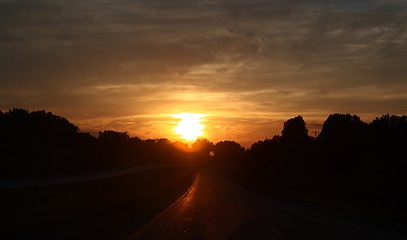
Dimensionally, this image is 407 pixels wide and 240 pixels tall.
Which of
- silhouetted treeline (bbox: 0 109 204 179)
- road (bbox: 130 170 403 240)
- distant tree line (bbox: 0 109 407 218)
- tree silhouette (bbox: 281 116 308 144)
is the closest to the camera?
road (bbox: 130 170 403 240)

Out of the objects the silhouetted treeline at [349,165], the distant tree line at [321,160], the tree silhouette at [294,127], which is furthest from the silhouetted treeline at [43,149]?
the tree silhouette at [294,127]

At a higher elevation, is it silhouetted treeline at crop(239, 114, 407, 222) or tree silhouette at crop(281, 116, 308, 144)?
tree silhouette at crop(281, 116, 308, 144)

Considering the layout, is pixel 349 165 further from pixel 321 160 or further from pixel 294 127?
pixel 294 127

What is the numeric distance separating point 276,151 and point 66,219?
8437cm

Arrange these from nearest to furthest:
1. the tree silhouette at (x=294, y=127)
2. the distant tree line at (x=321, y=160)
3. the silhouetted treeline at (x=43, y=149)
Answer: the distant tree line at (x=321, y=160), the silhouetted treeline at (x=43, y=149), the tree silhouette at (x=294, y=127)

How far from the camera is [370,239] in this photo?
19.0 meters

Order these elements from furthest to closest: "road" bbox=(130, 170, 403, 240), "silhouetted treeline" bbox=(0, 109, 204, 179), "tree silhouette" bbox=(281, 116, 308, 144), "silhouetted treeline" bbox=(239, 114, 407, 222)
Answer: "tree silhouette" bbox=(281, 116, 308, 144) → "silhouetted treeline" bbox=(0, 109, 204, 179) → "silhouetted treeline" bbox=(239, 114, 407, 222) → "road" bbox=(130, 170, 403, 240)

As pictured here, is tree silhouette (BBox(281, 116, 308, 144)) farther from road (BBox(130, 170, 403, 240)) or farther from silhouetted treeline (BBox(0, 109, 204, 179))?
road (BBox(130, 170, 403, 240))

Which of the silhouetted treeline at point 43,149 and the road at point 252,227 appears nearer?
the road at point 252,227

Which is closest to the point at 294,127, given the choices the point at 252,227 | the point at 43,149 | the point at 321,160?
the point at 43,149

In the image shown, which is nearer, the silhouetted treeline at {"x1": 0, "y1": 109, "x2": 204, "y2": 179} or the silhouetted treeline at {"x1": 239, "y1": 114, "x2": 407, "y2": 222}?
the silhouetted treeline at {"x1": 239, "y1": 114, "x2": 407, "y2": 222}

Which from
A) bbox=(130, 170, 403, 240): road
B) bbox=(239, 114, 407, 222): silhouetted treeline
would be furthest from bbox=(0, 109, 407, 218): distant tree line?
bbox=(130, 170, 403, 240): road

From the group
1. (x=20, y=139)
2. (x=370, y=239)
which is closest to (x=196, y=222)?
(x=370, y=239)

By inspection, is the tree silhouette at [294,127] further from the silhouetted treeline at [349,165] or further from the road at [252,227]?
the road at [252,227]
